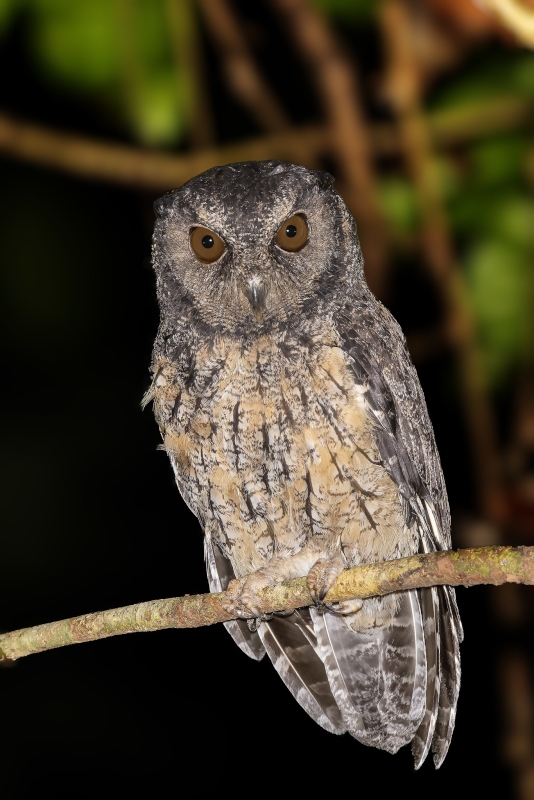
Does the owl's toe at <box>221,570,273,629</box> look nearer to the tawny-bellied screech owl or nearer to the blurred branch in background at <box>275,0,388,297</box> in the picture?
the tawny-bellied screech owl

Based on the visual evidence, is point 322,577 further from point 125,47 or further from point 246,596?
point 125,47

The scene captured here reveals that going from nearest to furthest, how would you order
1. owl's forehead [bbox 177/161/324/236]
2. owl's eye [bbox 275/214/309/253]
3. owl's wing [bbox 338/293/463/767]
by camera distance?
owl's forehead [bbox 177/161/324/236] < owl's eye [bbox 275/214/309/253] < owl's wing [bbox 338/293/463/767]

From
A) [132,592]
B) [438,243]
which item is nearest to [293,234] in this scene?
[438,243]

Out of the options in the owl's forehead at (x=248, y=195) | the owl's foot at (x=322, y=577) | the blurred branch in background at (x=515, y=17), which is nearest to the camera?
the blurred branch in background at (x=515, y=17)

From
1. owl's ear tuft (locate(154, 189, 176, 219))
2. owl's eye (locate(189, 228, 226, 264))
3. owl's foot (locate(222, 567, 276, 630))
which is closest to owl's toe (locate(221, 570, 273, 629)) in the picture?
owl's foot (locate(222, 567, 276, 630))

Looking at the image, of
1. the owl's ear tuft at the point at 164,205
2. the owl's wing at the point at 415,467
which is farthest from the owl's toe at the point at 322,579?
the owl's ear tuft at the point at 164,205

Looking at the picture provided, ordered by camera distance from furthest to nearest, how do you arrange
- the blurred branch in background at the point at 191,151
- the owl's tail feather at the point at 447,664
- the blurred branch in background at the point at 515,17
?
the blurred branch in background at the point at 191,151, the owl's tail feather at the point at 447,664, the blurred branch in background at the point at 515,17

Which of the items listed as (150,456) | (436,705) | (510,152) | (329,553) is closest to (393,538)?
(329,553)

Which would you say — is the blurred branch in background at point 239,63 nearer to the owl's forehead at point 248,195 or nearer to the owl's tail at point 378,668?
the owl's forehead at point 248,195

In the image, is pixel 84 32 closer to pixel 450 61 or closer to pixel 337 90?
pixel 337 90
